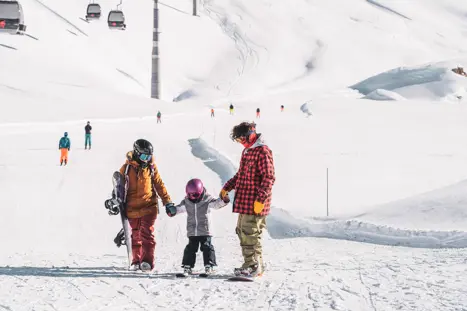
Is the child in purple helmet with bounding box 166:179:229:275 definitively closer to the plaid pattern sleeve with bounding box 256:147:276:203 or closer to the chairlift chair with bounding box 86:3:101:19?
the plaid pattern sleeve with bounding box 256:147:276:203

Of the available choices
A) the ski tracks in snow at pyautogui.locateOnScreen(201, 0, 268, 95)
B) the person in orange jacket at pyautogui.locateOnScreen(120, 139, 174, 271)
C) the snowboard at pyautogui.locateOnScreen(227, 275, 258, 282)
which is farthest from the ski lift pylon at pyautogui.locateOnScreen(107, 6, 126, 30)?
the ski tracks in snow at pyautogui.locateOnScreen(201, 0, 268, 95)

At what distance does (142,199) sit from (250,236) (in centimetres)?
118

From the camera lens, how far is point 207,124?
125ft

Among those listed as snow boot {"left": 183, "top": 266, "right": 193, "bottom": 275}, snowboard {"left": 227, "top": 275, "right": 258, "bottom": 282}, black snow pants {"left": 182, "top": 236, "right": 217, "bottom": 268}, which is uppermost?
black snow pants {"left": 182, "top": 236, "right": 217, "bottom": 268}

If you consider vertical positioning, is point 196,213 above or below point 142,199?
below

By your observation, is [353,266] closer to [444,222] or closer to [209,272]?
[209,272]

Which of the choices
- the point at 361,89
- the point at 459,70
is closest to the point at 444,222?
the point at 459,70

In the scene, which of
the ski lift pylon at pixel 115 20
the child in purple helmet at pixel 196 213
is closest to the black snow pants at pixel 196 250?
the child in purple helmet at pixel 196 213

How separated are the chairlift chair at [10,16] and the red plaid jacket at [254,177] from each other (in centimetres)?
1536

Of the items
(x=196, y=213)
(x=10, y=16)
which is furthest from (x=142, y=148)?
(x=10, y=16)

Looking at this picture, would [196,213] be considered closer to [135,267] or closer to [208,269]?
[208,269]

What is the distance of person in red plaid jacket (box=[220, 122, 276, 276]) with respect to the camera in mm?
5809

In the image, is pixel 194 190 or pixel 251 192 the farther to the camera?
pixel 194 190

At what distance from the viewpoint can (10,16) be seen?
19.2m
